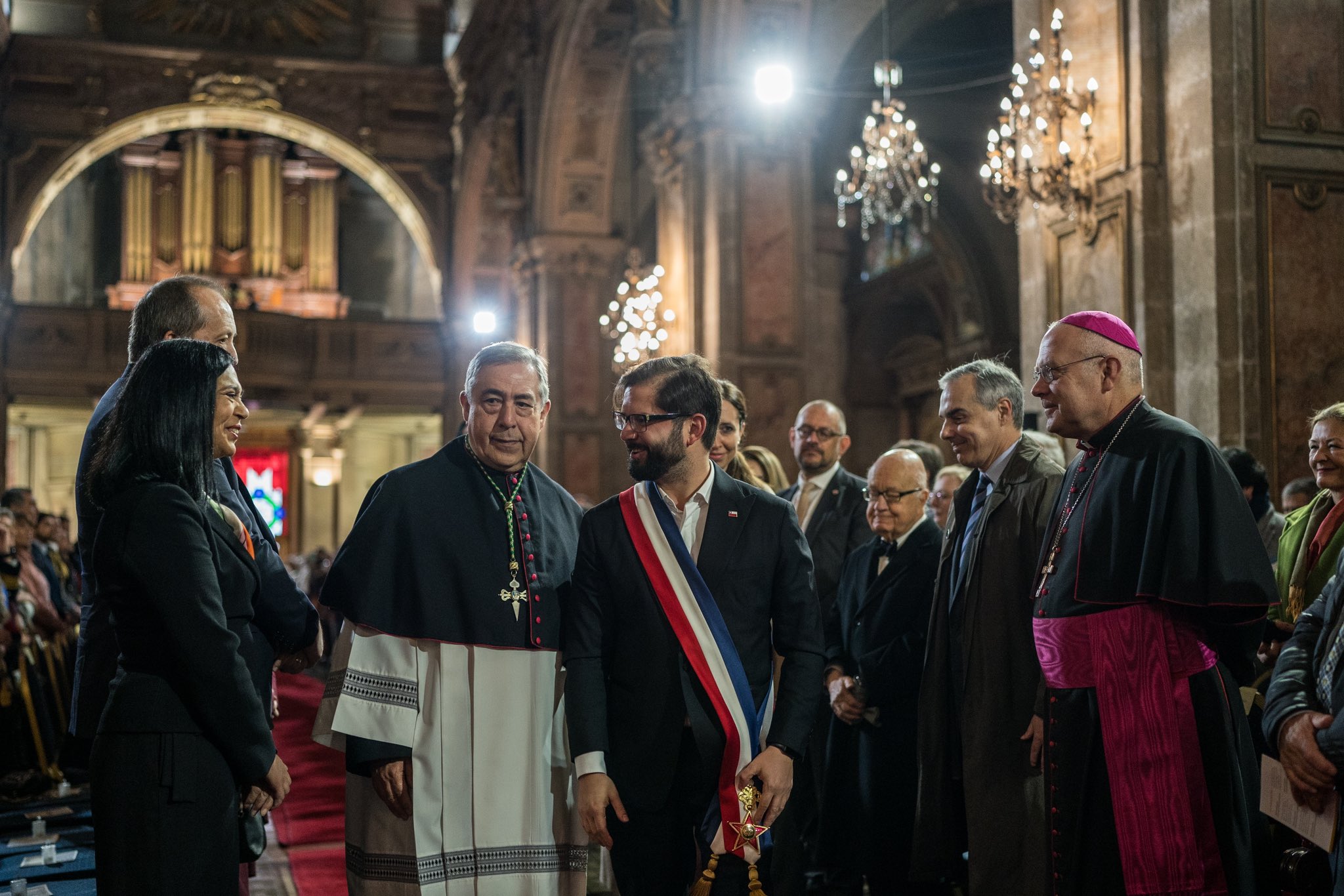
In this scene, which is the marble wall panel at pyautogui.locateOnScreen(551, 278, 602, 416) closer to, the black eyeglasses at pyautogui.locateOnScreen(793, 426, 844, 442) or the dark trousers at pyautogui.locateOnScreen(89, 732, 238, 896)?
the black eyeglasses at pyautogui.locateOnScreen(793, 426, 844, 442)

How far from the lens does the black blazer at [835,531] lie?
16.1ft

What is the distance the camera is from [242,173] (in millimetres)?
21062

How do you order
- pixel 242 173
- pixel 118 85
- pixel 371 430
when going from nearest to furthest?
pixel 118 85 → pixel 242 173 → pixel 371 430

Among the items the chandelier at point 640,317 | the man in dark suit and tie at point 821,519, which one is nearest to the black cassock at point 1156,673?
the man in dark suit and tie at point 821,519

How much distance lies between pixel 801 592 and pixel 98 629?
59.1 inches

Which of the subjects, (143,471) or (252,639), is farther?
(252,639)

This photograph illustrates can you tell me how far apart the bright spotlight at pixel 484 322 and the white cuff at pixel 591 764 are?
1568cm

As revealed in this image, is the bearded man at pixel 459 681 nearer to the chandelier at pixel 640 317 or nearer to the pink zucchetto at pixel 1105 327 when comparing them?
the pink zucchetto at pixel 1105 327

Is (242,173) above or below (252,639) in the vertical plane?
above

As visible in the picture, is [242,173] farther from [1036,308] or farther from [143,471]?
[143,471]

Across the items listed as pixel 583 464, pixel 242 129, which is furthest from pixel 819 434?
pixel 242 129

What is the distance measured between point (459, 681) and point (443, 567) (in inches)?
10.2

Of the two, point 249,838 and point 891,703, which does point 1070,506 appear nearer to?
point 891,703

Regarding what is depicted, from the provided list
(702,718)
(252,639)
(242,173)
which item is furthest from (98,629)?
(242,173)
